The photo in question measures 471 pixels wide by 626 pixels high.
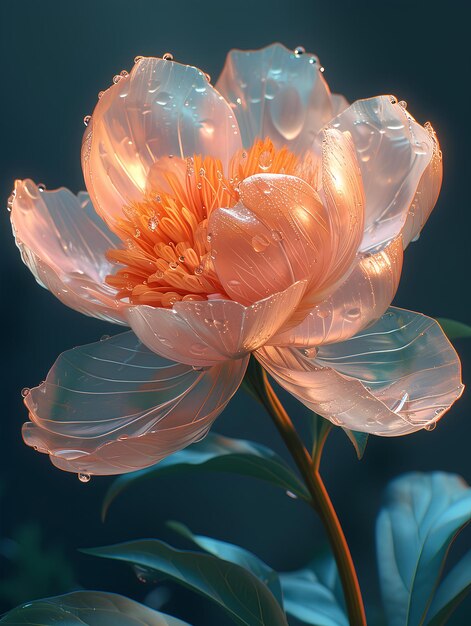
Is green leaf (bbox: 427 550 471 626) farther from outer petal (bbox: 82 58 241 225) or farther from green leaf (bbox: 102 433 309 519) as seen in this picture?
outer petal (bbox: 82 58 241 225)

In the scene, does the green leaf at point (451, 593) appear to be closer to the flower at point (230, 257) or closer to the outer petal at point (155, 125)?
the flower at point (230, 257)

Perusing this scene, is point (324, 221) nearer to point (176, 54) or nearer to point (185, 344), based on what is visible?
point (185, 344)

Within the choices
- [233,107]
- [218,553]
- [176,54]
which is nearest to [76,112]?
[176,54]

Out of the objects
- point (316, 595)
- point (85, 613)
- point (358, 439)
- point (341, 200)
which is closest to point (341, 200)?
point (341, 200)

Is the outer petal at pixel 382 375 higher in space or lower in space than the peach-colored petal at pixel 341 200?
lower

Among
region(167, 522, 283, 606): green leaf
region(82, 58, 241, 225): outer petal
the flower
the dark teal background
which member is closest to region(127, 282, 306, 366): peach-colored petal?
the flower

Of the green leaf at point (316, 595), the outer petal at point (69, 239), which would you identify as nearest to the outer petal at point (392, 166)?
the outer petal at point (69, 239)

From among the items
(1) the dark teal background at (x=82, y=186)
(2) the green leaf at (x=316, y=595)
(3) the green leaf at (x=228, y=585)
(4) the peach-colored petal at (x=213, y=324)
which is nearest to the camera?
(4) the peach-colored petal at (x=213, y=324)
